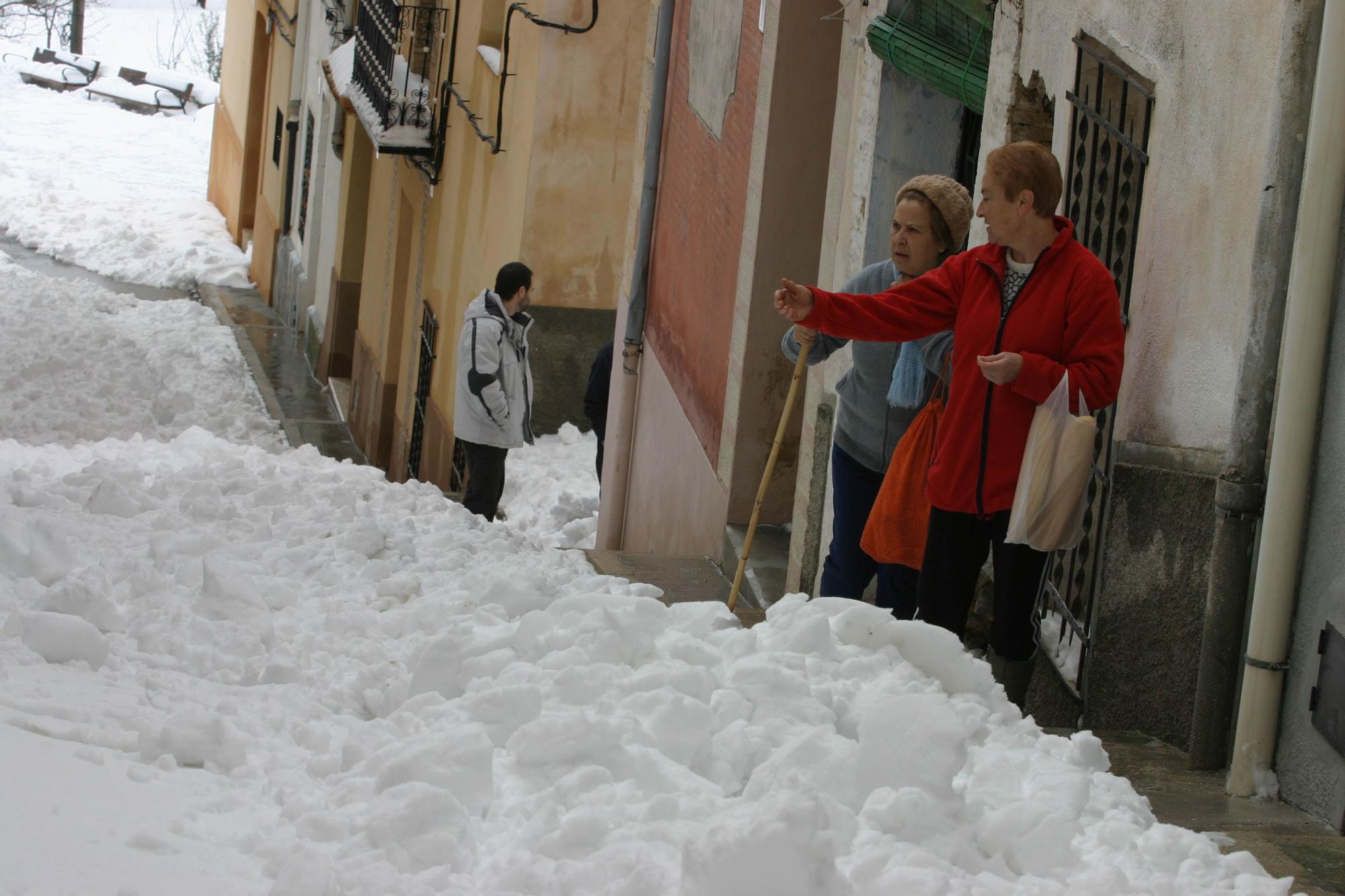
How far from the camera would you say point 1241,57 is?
443 cm

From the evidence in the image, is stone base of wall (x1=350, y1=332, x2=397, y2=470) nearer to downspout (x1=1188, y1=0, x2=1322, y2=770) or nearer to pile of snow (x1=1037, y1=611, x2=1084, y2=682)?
pile of snow (x1=1037, y1=611, x2=1084, y2=682)

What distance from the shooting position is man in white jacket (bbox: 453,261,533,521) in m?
9.57

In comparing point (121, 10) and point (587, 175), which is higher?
point (121, 10)

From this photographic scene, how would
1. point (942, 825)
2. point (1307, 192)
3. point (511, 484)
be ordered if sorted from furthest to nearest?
point (511, 484)
point (1307, 192)
point (942, 825)

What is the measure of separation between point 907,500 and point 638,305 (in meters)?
6.09

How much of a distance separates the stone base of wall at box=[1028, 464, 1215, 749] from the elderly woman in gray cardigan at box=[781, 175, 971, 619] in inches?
24.2

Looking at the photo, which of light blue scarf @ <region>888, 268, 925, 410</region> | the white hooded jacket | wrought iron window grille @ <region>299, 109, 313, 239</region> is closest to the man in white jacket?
the white hooded jacket

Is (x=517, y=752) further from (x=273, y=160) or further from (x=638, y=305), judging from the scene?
(x=273, y=160)

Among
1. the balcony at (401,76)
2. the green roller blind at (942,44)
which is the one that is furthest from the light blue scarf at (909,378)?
the balcony at (401,76)

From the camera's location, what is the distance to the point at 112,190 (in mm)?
31516

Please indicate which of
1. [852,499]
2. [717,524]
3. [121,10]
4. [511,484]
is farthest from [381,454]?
[121,10]

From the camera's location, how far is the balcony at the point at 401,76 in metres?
16.2

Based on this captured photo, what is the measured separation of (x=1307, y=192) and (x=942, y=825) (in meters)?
1.77

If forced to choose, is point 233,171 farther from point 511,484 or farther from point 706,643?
point 706,643
